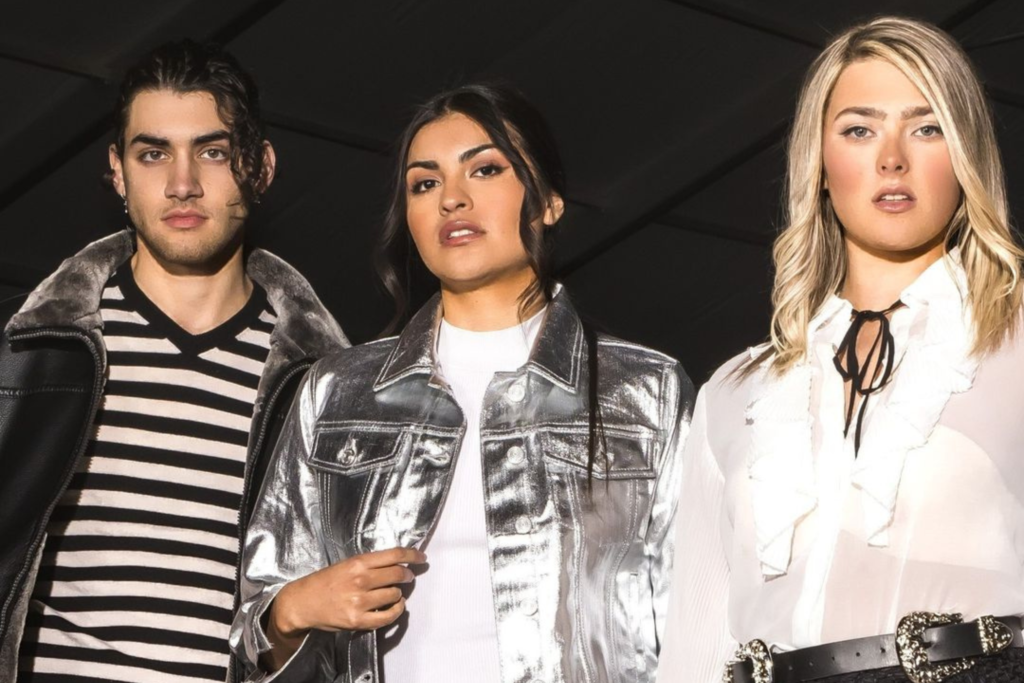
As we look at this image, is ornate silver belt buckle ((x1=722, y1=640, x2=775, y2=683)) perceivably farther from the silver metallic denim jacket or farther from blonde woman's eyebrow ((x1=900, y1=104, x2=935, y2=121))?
blonde woman's eyebrow ((x1=900, y1=104, x2=935, y2=121))

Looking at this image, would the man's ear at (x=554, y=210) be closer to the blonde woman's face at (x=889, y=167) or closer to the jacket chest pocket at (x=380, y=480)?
the jacket chest pocket at (x=380, y=480)

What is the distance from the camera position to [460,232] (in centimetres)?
385

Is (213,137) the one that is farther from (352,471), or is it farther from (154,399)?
(352,471)

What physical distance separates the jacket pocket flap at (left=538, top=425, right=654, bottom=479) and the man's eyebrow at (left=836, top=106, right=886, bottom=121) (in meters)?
0.78

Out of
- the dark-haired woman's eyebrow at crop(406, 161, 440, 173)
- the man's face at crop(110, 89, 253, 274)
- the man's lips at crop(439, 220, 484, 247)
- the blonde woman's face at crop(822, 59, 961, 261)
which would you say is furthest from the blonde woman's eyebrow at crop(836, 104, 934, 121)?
the man's face at crop(110, 89, 253, 274)

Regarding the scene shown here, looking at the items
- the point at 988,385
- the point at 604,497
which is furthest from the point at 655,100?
the point at 988,385

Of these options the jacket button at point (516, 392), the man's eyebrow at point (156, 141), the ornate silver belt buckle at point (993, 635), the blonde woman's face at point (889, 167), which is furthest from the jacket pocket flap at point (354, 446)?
the ornate silver belt buckle at point (993, 635)

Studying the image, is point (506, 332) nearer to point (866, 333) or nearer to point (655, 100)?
point (866, 333)

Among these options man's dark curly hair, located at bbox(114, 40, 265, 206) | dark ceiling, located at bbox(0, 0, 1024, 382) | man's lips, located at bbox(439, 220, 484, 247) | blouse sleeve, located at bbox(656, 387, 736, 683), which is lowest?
blouse sleeve, located at bbox(656, 387, 736, 683)

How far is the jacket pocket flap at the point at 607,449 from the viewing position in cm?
367

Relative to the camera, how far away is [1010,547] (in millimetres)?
2955

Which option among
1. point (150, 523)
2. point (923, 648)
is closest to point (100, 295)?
point (150, 523)

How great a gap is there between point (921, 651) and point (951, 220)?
2.70ft

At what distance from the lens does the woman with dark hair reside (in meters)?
3.52
